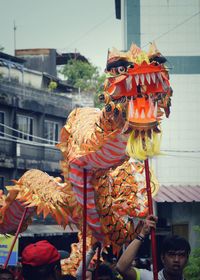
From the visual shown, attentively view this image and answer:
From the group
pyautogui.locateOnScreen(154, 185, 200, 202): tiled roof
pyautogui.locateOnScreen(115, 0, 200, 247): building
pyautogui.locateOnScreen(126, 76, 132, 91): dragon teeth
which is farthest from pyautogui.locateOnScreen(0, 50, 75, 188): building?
pyautogui.locateOnScreen(126, 76, 132, 91): dragon teeth

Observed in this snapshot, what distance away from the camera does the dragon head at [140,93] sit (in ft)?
15.9

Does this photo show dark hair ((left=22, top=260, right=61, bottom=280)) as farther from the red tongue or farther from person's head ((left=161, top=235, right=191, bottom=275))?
the red tongue

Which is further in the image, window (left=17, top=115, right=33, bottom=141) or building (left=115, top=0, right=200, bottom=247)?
window (left=17, top=115, right=33, bottom=141)

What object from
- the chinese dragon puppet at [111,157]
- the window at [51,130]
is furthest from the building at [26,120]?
the chinese dragon puppet at [111,157]

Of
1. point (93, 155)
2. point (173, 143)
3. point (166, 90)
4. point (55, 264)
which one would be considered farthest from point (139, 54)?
point (173, 143)

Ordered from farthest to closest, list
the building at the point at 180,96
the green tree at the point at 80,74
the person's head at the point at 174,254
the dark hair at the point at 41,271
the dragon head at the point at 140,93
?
1. the green tree at the point at 80,74
2. the building at the point at 180,96
3. the dragon head at the point at 140,93
4. the person's head at the point at 174,254
5. the dark hair at the point at 41,271

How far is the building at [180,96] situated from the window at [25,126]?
7.91 metres

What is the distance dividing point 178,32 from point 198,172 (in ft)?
9.02

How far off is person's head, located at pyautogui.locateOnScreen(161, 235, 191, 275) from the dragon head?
1.90ft

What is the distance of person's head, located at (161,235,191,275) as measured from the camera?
15.2 ft

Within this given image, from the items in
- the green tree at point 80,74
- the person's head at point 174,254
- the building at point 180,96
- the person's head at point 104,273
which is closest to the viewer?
the person's head at point 174,254

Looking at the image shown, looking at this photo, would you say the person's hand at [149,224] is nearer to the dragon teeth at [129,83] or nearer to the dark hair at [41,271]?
the dark hair at [41,271]

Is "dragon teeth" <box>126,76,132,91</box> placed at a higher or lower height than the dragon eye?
lower

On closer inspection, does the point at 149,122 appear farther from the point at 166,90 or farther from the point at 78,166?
the point at 78,166
